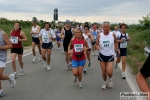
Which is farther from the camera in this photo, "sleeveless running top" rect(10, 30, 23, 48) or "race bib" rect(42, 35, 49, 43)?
"race bib" rect(42, 35, 49, 43)

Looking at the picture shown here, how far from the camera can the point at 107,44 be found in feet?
23.7

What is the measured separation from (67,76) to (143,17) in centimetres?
2208

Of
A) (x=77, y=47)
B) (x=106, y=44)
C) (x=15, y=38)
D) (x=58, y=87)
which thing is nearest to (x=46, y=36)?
(x=15, y=38)

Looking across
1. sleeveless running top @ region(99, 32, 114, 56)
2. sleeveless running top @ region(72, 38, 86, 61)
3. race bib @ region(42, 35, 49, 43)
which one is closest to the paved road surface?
sleeveless running top @ region(72, 38, 86, 61)

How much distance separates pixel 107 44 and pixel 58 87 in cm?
193

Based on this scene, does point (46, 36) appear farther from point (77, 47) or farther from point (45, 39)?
point (77, 47)

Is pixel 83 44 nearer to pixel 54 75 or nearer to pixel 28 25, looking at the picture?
pixel 54 75

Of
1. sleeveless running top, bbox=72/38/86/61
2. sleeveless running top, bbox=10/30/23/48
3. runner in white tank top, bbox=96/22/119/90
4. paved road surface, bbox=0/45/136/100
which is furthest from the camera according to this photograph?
sleeveless running top, bbox=10/30/23/48

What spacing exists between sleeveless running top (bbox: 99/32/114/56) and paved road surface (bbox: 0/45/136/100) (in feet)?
3.61

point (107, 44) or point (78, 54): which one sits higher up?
point (107, 44)

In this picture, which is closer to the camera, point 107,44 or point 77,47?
point 107,44

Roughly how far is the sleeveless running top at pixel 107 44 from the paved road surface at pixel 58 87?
1101 mm

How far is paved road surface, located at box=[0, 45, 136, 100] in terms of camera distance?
648 cm

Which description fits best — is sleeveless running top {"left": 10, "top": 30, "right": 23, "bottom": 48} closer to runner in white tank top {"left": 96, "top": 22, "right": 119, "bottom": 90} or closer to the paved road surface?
the paved road surface
